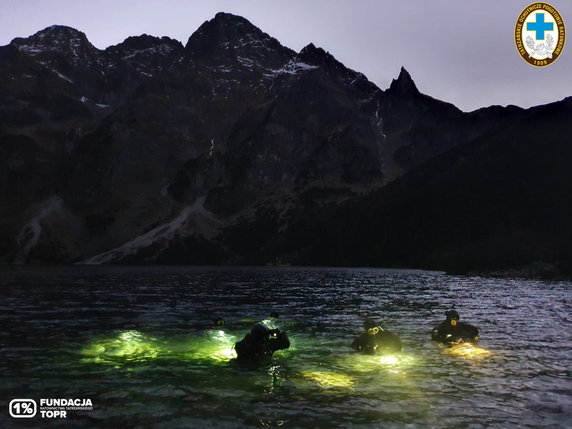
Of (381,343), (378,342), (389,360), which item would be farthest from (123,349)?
(389,360)

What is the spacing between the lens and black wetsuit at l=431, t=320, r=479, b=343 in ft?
105

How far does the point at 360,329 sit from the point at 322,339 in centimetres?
643

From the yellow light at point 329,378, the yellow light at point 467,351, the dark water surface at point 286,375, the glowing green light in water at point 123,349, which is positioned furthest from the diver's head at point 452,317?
the glowing green light in water at point 123,349

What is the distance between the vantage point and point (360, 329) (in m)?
39.2

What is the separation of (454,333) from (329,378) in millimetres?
13622

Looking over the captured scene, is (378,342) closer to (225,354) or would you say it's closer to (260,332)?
(260,332)

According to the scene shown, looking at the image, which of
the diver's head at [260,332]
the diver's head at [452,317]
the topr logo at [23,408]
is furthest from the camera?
the diver's head at [452,317]

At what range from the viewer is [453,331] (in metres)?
32.3

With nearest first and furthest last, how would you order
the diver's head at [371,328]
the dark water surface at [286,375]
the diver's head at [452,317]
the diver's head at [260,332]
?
the dark water surface at [286,375]
the diver's head at [260,332]
the diver's head at [371,328]
the diver's head at [452,317]

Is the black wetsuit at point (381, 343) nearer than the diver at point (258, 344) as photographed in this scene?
No

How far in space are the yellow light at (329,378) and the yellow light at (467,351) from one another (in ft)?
30.5

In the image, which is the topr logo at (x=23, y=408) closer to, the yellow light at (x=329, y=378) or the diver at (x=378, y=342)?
the yellow light at (x=329, y=378)

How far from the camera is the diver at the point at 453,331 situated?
31.8m

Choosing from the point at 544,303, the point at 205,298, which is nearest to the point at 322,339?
the point at 205,298
